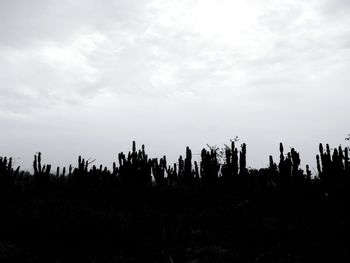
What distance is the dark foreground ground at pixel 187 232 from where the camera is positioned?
28.8 feet

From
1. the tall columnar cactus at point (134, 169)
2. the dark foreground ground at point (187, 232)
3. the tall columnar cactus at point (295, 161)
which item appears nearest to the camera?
the dark foreground ground at point (187, 232)

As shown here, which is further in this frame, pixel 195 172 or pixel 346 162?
pixel 195 172

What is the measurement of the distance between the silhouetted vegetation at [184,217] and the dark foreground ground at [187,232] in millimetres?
28

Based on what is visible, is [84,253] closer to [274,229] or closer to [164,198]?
[274,229]

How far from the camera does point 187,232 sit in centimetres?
1153

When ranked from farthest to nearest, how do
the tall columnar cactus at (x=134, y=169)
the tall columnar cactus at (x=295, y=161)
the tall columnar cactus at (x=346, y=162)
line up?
the tall columnar cactus at (x=134, y=169), the tall columnar cactus at (x=295, y=161), the tall columnar cactus at (x=346, y=162)

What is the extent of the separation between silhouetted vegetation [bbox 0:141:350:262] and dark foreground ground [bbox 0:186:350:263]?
1.1 inches

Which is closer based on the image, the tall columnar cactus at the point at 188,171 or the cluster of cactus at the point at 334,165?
the cluster of cactus at the point at 334,165

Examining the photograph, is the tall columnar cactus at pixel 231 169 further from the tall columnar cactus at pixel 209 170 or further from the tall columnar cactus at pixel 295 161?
the tall columnar cactus at pixel 295 161

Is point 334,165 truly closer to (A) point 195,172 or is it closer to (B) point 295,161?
(B) point 295,161

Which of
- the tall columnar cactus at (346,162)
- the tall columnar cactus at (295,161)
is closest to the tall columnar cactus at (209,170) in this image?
the tall columnar cactus at (295,161)

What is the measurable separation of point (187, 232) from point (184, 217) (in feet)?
5.67

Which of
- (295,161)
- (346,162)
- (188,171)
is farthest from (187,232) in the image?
(188,171)

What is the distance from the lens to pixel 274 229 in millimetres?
10367
